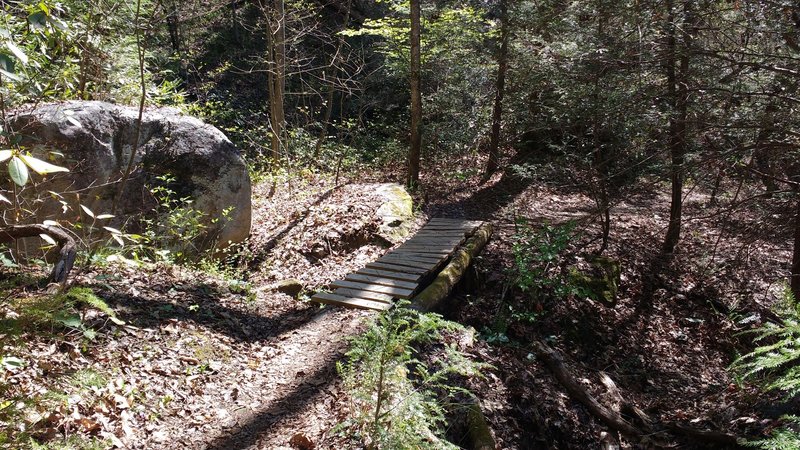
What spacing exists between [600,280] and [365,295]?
4.01m

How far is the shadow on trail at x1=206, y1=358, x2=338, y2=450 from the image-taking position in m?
4.05

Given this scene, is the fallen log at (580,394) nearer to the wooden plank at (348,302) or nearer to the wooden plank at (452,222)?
the wooden plank at (348,302)

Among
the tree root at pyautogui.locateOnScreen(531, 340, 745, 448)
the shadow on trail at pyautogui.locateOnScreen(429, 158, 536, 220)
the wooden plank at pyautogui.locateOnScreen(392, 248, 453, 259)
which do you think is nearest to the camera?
the tree root at pyautogui.locateOnScreen(531, 340, 745, 448)

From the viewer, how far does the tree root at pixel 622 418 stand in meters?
5.66

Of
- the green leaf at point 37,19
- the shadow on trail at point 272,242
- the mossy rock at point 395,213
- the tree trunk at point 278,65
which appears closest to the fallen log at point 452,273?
the mossy rock at point 395,213

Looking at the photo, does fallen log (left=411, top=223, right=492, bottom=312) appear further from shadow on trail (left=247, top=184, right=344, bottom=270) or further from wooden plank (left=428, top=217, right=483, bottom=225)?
shadow on trail (left=247, top=184, right=344, bottom=270)

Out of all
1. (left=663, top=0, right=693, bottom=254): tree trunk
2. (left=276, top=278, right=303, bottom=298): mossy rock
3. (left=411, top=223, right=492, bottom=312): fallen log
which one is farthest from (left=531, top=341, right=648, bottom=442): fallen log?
(left=276, top=278, right=303, bottom=298): mossy rock

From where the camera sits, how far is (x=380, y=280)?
6922 mm

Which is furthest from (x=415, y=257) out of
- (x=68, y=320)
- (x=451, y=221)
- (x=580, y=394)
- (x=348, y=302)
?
(x=68, y=320)

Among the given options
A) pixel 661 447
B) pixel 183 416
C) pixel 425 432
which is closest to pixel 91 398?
pixel 183 416

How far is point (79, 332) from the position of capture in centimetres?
426

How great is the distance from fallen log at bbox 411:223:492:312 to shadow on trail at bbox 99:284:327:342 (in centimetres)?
128

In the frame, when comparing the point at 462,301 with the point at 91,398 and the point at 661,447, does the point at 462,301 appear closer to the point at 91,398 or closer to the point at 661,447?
the point at 661,447

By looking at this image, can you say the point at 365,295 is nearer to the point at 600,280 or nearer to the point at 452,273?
the point at 452,273
